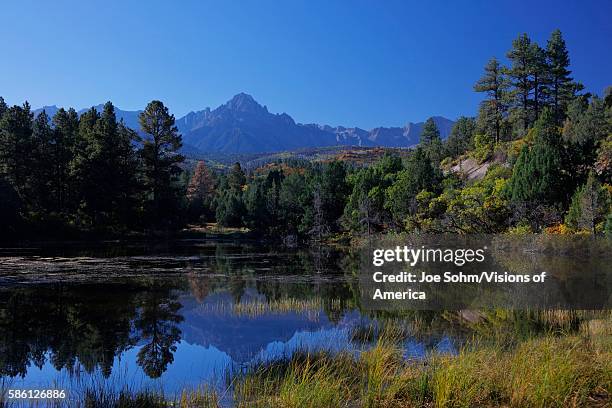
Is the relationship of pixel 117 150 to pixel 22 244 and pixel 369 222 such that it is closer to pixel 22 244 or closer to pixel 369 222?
pixel 22 244

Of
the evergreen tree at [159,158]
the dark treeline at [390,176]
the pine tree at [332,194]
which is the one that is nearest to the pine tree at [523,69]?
the dark treeline at [390,176]

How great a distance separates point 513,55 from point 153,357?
232 ft

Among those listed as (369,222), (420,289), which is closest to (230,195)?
(369,222)

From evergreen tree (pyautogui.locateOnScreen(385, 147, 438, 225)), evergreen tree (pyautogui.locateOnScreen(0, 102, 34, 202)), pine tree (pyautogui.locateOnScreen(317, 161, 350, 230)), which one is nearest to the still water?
evergreen tree (pyautogui.locateOnScreen(385, 147, 438, 225))

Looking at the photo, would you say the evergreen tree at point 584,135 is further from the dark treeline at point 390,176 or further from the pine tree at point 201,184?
the pine tree at point 201,184

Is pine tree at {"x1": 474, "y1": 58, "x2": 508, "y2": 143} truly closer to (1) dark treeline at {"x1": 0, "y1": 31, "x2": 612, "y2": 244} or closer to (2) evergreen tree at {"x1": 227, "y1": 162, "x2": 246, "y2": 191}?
(1) dark treeline at {"x1": 0, "y1": 31, "x2": 612, "y2": 244}

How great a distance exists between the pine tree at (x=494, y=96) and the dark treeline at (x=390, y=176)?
0.19m

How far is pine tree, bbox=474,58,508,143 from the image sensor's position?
73438mm

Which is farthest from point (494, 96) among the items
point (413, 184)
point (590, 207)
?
point (590, 207)

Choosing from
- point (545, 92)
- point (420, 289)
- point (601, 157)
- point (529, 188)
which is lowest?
point (420, 289)

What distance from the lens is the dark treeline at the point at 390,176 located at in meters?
44.6

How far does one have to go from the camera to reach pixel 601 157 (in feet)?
157

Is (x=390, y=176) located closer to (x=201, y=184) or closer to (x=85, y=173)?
(x=85, y=173)

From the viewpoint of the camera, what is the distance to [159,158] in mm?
76875
